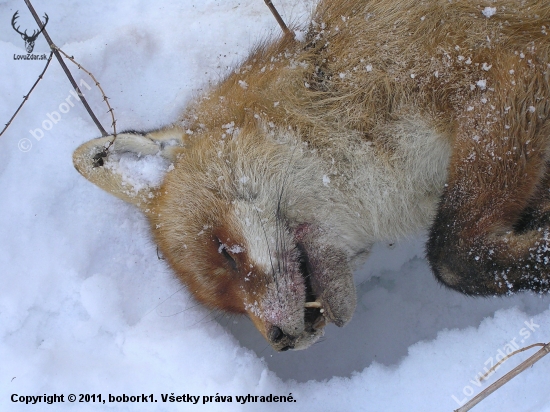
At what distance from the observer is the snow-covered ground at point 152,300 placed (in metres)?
3.86

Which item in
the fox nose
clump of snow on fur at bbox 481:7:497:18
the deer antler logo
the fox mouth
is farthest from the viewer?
the deer antler logo

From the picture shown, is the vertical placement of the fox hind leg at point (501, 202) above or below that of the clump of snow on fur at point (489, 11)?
below

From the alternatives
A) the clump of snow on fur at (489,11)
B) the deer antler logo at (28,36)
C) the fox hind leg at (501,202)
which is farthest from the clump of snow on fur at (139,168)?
the deer antler logo at (28,36)

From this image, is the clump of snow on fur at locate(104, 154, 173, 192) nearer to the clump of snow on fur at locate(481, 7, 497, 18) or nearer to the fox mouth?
the fox mouth

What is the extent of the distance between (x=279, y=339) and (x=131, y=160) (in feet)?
4.79

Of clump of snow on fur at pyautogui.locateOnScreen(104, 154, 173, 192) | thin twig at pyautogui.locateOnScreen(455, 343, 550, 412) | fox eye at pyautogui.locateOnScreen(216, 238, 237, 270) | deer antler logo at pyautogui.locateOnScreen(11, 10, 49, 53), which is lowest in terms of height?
thin twig at pyautogui.locateOnScreen(455, 343, 550, 412)

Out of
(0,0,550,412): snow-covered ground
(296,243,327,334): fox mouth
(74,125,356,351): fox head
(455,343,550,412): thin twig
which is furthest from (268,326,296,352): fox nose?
(455,343,550,412): thin twig

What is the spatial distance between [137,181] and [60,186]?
5.55 feet

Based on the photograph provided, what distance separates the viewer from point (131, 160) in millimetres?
3092

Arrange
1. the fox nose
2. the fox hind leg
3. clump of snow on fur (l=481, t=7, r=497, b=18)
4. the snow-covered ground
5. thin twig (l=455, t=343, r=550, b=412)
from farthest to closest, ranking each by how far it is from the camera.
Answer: the snow-covered ground → thin twig (l=455, t=343, r=550, b=412) → the fox nose → clump of snow on fur (l=481, t=7, r=497, b=18) → the fox hind leg

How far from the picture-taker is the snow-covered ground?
12.7 feet

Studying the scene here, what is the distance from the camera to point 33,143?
4426 mm

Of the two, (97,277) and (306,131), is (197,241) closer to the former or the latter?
(306,131)

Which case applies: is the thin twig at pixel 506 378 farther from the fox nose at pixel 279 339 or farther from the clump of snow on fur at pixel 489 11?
the clump of snow on fur at pixel 489 11
